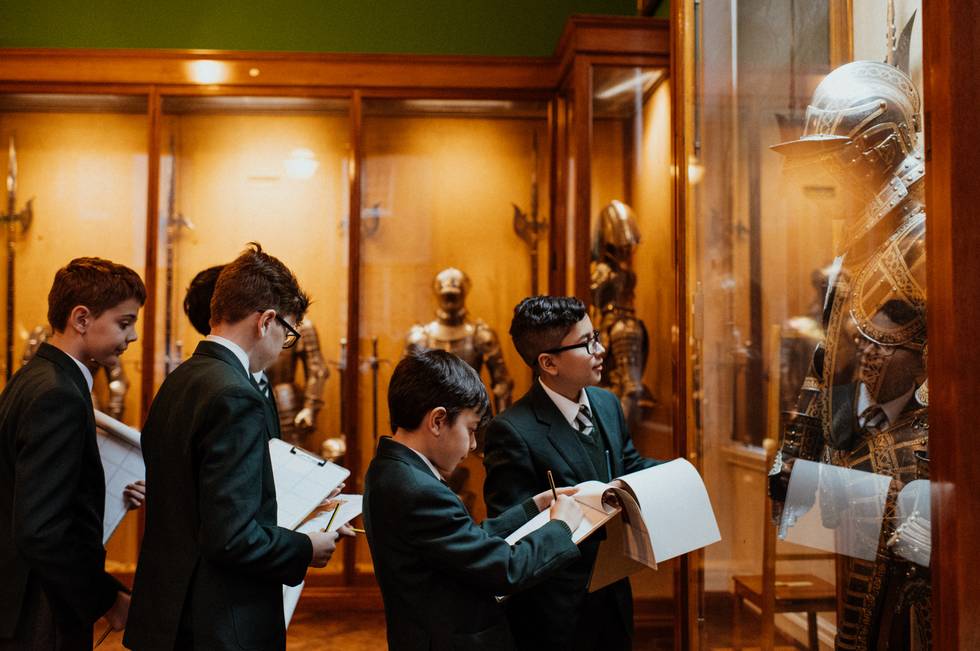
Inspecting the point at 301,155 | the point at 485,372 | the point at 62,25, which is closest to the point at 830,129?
the point at 485,372

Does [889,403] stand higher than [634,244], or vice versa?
[634,244]

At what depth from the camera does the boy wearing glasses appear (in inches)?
85.3

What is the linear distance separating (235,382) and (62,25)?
4.30 m

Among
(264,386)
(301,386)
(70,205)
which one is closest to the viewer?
(264,386)

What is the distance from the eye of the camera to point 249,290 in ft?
6.00

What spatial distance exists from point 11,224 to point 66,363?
11.6ft

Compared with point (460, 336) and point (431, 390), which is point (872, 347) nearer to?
point (431, 390)

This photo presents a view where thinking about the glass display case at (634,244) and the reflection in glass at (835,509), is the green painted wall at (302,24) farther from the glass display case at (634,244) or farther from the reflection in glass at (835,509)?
the reflection in glass at (835,509)

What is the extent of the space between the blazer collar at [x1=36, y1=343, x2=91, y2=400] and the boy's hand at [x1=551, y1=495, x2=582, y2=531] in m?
1.01

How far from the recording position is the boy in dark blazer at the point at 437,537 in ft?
5.45

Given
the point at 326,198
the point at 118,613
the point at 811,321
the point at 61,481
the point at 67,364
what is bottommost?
the point at 118,613

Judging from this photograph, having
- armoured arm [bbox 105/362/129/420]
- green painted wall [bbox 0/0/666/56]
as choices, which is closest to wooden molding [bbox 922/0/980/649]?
green painted wall [bbox 0/0/666/56]

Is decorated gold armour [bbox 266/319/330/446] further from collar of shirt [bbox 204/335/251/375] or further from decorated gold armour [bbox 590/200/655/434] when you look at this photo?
collar of shirt [bbox 204/335/251/375]

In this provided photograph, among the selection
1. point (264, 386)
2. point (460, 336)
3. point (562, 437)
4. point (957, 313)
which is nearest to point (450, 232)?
point (460, 336)
